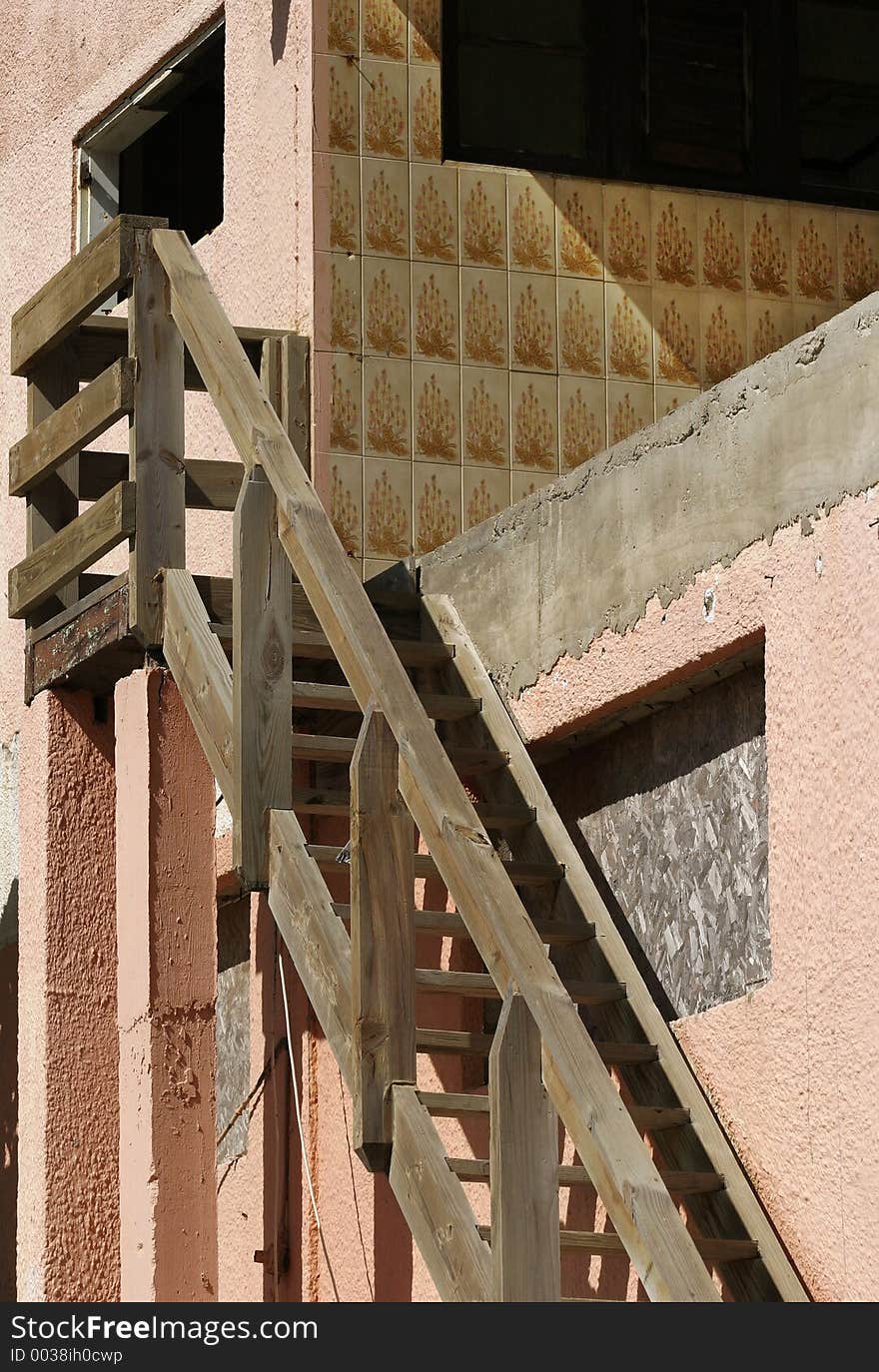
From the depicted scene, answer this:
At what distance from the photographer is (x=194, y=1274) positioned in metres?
6.89

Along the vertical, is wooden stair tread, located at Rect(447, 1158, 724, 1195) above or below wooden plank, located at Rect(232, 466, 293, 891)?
below

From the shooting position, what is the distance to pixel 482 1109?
586 cm

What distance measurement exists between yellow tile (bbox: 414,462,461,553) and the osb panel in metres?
1.83

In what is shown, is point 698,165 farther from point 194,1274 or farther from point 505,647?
point 194,1274

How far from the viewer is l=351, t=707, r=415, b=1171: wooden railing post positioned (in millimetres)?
5734

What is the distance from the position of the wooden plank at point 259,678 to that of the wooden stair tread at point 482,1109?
2.65 feet

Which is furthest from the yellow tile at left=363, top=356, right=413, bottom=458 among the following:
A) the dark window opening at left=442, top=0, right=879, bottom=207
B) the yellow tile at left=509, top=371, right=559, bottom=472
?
the dark window opening at left=442, top=0, right=879, bottom=207

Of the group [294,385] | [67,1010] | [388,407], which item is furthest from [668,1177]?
[388,407]

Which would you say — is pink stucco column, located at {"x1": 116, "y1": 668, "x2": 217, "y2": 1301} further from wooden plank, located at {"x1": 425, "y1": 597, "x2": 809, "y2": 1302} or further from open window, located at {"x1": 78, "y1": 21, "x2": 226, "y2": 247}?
open window, located at {"x1": 78, "y1": 21, "x2": 226, "y2": 247}

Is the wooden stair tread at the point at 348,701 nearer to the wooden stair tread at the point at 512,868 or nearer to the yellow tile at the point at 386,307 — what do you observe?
the wooden stair tread at the point at 512,868

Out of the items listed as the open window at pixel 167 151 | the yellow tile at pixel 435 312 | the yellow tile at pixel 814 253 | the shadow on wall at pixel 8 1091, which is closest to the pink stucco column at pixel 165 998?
the yellow tile at pixel 435 312

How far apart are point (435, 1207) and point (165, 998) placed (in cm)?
179

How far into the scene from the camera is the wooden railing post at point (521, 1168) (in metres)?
5.13

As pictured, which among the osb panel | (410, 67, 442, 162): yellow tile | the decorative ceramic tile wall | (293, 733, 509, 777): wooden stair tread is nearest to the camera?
the osb panel
